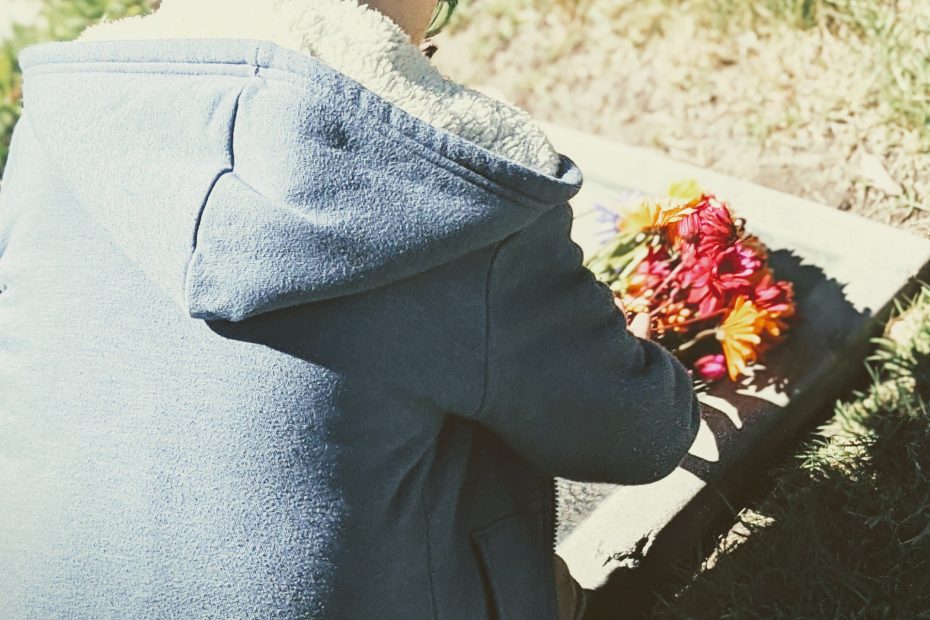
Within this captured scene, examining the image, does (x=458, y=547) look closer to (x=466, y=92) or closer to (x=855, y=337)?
(x=466, y=92)

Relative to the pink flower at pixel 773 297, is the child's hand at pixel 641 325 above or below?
above

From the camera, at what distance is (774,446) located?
2326mm

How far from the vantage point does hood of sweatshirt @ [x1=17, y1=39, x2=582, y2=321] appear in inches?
44.9

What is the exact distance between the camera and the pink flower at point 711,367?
235cm

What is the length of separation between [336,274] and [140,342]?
0.30 m

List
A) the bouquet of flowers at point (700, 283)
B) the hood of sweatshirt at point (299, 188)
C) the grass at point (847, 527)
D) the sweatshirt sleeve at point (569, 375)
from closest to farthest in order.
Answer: the hood of sweatshirt at point (299, 188) < the sweatshirt sleeve at point (569, 375) < the grass at point (847, 527) < the bouquet of flowers at point (700, 283)

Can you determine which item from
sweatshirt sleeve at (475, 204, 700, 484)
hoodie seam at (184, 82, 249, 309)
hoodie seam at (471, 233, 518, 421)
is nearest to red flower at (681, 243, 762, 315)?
sweatshirt sleeve at (475, 204, 700, 484)

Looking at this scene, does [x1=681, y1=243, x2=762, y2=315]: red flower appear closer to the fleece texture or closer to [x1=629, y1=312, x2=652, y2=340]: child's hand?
[x1=629, y1=312, x2=652, y2=340]: child's hand

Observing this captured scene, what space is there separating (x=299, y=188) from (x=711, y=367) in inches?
57.5

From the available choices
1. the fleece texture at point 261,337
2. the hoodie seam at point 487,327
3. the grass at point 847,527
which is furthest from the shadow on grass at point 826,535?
the hoodie seam at point 487,327

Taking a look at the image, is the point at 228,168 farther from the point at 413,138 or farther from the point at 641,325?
the point at 641,325

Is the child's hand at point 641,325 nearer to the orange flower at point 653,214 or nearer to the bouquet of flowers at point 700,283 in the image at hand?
the bouquet of flowers at point 700,283

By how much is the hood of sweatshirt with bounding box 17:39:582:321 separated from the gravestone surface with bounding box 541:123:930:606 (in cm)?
113

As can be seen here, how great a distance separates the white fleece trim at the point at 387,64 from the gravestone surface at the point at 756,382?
114 centimetres
